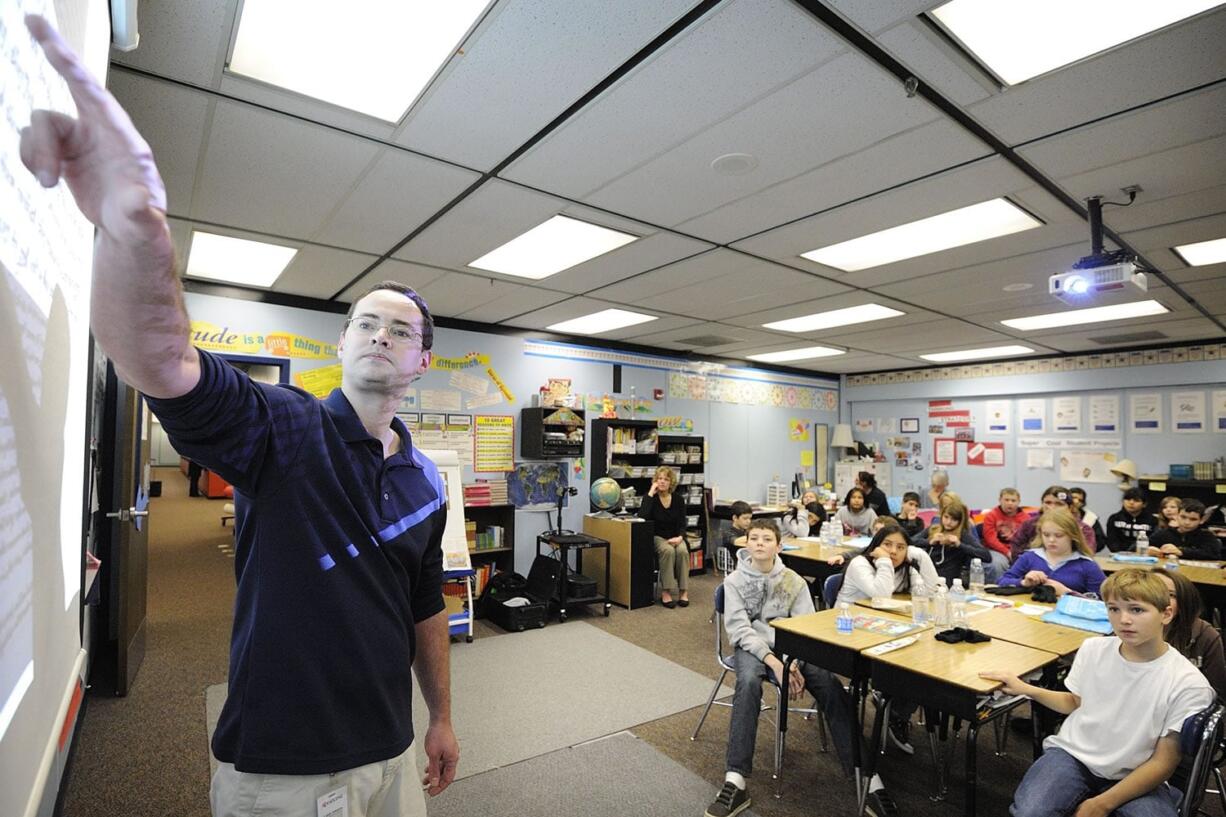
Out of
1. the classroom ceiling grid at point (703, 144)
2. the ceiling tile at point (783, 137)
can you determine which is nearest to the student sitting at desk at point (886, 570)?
the classroom ceiling grid at point (703, 144)

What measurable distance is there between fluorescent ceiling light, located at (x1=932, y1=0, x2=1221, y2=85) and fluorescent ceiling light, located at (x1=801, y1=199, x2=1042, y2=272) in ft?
3.81

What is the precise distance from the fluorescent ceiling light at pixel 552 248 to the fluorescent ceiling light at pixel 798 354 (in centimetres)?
389

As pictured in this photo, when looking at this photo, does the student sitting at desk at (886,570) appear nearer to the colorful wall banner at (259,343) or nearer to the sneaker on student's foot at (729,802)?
the sneaker on student's foot at (729,802)

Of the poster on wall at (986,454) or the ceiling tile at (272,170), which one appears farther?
the poster on wall at (986,454)

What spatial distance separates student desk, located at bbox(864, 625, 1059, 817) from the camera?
7.34 feet

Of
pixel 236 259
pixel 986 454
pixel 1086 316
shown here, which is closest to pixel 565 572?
pixel 236 259

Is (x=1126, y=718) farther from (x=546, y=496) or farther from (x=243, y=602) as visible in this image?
(x=546, y=496)

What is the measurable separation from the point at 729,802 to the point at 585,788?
62 cm

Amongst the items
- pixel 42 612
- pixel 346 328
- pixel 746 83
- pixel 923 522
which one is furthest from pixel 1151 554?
pixel 42 612

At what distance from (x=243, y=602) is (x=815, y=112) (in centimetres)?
219

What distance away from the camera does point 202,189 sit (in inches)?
113

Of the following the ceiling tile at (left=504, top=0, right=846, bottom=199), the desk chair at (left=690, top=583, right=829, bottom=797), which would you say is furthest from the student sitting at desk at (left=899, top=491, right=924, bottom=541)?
the ceiling tile at (left=504, top=0, right=846, bottom=199)

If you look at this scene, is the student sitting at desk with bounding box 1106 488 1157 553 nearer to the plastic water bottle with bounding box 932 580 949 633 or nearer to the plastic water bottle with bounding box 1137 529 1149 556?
the plastic water bottle with bounding box 1137 529 1149 556

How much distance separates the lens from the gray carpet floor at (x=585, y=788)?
2.60 meters
